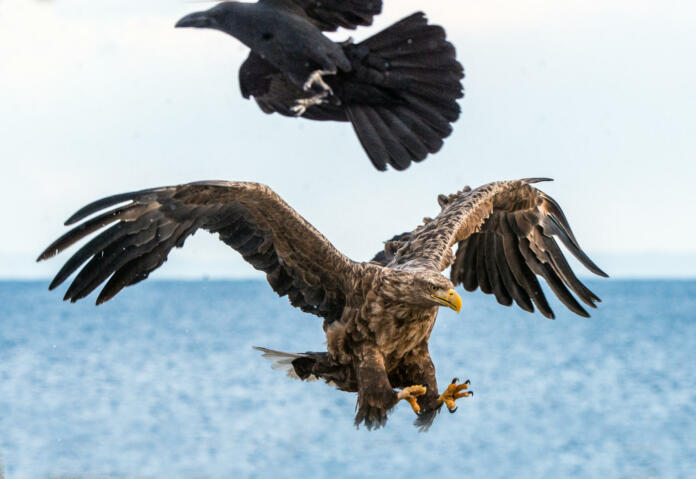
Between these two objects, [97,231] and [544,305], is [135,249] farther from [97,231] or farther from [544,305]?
[544,305]

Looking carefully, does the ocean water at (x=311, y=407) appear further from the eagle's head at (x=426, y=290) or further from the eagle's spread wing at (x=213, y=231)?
the eagle's head at (x=426, y=290)

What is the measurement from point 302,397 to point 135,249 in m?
35.1

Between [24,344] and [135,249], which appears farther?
[24,344]

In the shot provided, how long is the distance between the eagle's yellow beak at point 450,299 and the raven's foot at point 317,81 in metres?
1.15

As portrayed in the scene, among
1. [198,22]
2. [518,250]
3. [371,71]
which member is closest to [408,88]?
[371,71]

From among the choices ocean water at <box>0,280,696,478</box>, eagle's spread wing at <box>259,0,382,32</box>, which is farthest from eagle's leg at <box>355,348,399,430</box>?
ocean water at <box>0,280,696,478</box>

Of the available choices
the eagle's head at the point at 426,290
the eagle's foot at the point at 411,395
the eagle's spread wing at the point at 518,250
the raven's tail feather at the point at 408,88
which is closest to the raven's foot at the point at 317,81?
the raven's tail feather at the point at 408,88

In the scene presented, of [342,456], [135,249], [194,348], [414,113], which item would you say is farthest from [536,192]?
[194,348]

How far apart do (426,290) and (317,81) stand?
1131mm

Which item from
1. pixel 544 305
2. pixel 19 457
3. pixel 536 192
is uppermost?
pixel 536 192

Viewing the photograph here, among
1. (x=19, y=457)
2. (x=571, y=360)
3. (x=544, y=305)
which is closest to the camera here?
(x=544, y=305)

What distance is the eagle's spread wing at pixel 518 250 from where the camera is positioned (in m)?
6.64

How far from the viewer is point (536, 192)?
6836 millimetres

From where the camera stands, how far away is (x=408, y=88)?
604cm
